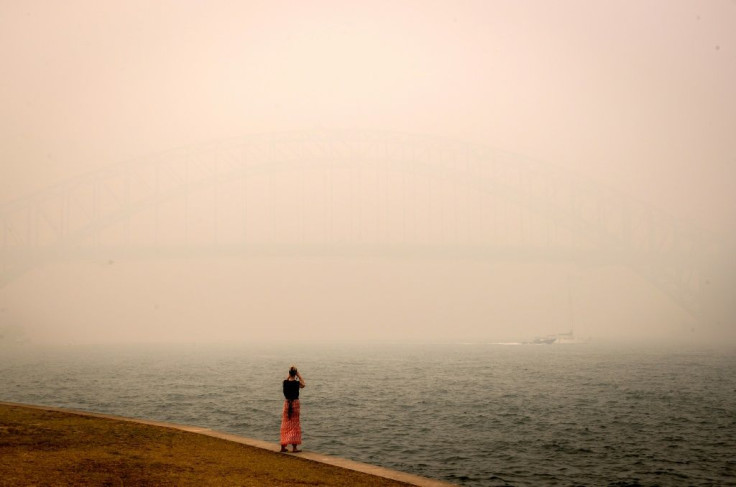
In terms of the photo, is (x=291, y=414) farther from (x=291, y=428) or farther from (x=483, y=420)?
(x=483, y=420)

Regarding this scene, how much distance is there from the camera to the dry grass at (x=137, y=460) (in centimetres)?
1020

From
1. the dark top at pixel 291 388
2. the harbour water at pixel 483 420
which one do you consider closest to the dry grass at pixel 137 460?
the dark top at pixel 291 388

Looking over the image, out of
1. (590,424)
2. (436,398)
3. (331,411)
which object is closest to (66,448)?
(331,411)

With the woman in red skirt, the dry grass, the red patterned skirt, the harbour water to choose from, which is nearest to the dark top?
the woman in red skirt

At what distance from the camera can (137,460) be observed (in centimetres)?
1159

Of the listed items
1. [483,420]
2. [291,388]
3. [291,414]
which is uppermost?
[291,388]

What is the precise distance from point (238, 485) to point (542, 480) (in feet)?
27.8

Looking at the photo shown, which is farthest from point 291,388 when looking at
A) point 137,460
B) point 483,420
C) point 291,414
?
point 483,420

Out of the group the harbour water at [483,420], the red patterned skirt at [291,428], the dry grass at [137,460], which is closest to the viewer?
the dry grass at [137,460]

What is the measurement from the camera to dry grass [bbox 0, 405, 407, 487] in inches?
401

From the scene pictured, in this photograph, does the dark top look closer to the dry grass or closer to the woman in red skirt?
the woman in red skirt

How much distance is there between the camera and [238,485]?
10.2 meters

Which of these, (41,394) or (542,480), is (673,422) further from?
(41,394)

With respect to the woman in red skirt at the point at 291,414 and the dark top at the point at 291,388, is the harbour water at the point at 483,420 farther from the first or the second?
the dark top at the point at 291,388
